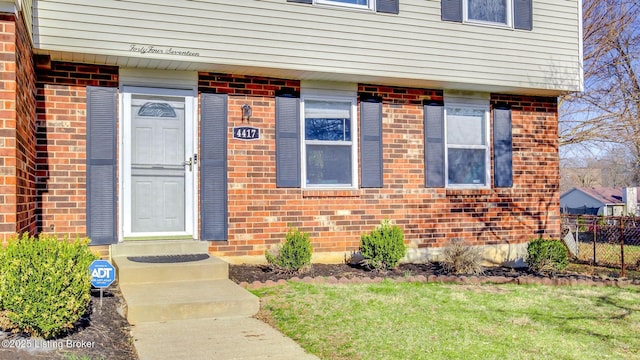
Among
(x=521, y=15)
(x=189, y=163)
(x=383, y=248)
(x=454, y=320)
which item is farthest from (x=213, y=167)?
(x=521, y=15)

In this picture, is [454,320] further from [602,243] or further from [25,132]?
[602,243]

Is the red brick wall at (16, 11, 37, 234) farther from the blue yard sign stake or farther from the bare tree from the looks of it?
the bare tree

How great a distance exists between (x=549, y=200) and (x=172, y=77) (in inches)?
270

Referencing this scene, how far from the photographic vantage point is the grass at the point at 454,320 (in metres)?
4.82

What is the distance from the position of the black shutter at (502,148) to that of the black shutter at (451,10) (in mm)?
1810

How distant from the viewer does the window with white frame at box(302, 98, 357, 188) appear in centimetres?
898

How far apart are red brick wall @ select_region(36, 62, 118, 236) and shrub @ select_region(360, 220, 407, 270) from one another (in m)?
3.84

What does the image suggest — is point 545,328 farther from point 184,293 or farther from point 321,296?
point 184,293

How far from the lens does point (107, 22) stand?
7273 mm

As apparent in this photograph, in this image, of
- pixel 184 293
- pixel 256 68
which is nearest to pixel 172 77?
pixel 256 68

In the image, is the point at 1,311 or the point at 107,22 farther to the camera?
the point at 107,22

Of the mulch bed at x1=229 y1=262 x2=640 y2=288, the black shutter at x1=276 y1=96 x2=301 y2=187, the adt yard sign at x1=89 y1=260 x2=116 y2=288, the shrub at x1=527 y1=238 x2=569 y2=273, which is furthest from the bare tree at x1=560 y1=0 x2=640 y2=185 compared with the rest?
the adt yard sign at x1=89 y1=260 x2=116 y2=288

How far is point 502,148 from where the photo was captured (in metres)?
10.2

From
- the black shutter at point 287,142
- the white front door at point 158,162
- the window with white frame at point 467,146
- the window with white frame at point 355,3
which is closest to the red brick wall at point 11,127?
the white front door at point 158,162
